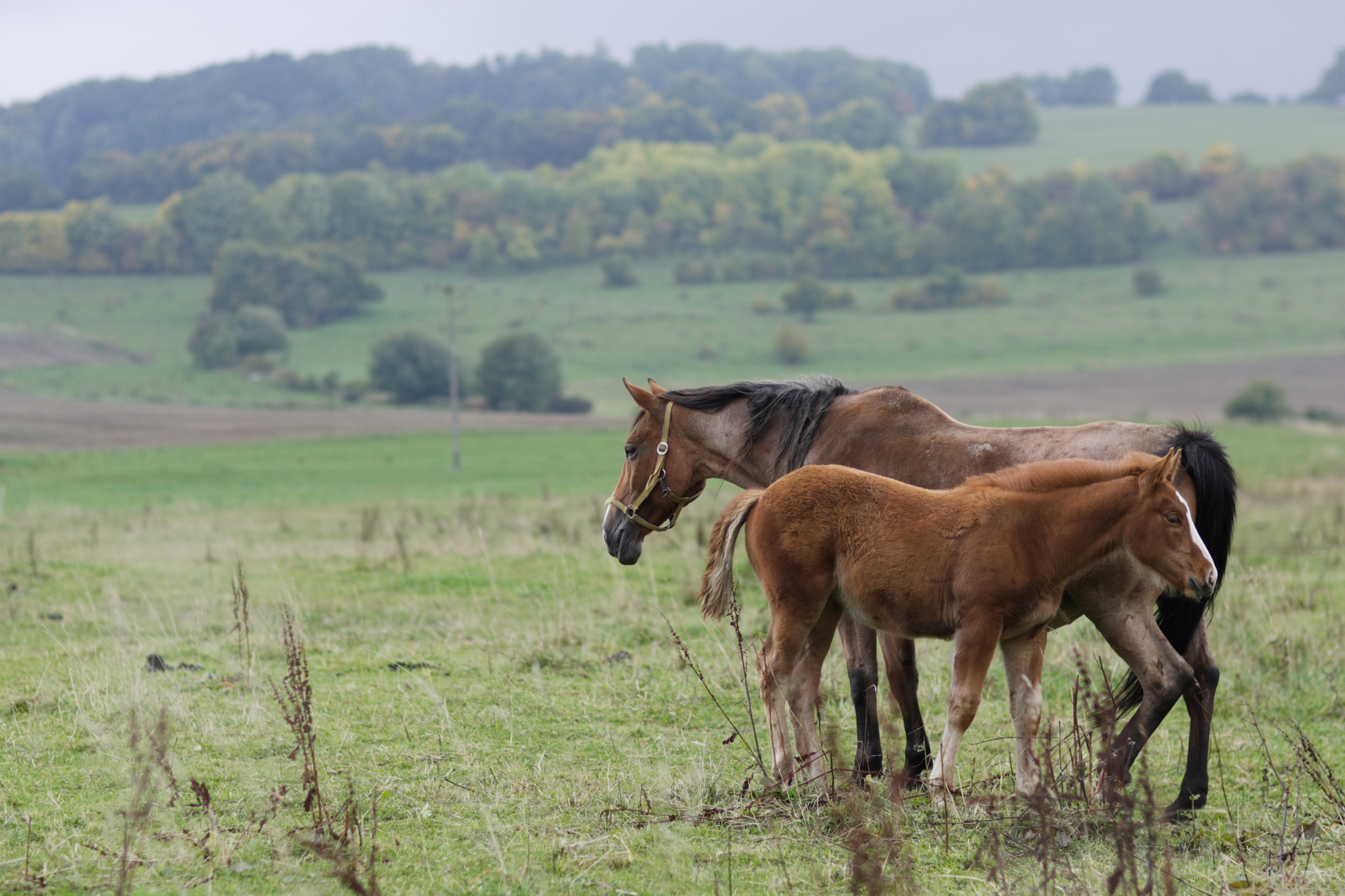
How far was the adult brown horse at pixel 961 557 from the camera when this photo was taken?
4.95 m

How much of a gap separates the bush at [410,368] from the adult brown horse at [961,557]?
72.5 metres

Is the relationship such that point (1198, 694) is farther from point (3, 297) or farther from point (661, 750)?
point (3, 297)

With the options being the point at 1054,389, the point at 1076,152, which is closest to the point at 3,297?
the point at 1054,389

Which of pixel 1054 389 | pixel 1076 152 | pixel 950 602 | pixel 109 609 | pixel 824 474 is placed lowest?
pixel 1054 389

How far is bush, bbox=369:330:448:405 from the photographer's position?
76062 millimetres

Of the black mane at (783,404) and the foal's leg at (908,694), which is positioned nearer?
the foal's leg at (908,694)

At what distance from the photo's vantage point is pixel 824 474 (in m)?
5.43

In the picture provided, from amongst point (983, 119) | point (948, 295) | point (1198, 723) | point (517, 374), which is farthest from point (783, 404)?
point (983, 119)

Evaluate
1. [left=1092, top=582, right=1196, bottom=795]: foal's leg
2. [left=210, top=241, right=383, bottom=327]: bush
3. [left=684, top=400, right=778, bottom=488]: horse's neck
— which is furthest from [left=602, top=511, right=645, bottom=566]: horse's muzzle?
[left=210, top=241, right=383, bottom=327]: bush

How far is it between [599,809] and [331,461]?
41795 millimetres

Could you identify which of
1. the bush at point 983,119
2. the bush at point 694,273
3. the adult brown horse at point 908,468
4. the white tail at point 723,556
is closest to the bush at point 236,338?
the bush at point 694,273

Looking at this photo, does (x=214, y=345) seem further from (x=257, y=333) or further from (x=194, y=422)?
(x=194, y=422)

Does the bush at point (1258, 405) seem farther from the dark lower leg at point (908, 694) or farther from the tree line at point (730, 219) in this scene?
the dark lower leg at point (908, 694)

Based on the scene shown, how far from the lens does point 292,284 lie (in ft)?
341
